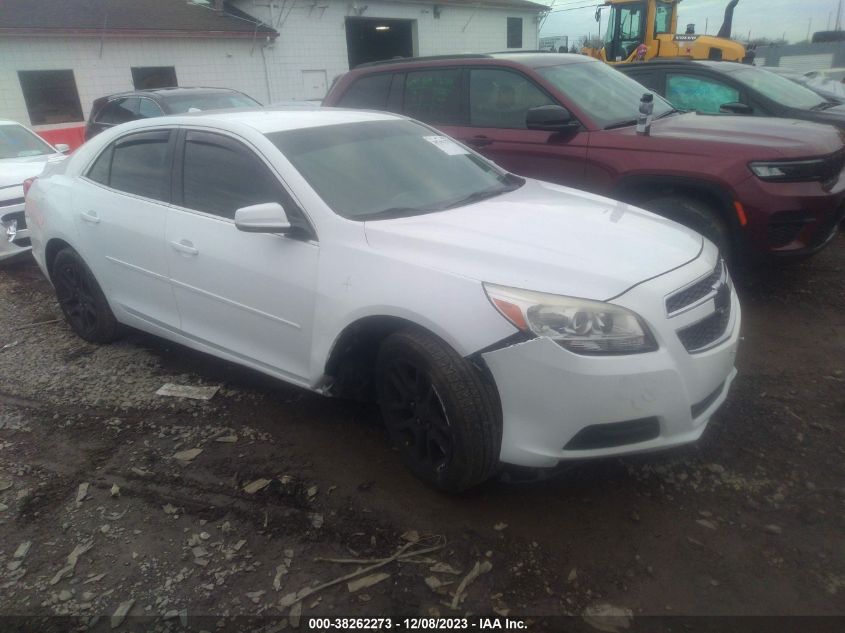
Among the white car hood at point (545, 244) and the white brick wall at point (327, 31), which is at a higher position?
the white brick wall at point (327, 31)

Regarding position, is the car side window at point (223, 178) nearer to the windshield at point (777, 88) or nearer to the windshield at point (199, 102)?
the windshield at point (777, 88)

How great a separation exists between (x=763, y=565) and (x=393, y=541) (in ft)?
4.73

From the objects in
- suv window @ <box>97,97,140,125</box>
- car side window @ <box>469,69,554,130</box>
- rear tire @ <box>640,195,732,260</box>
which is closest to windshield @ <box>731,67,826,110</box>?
car side window @ <box>469,69,554,130</box>

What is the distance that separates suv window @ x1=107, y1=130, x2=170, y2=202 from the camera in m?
3.96

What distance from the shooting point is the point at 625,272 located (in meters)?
2.69

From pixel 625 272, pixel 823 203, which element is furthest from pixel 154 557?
pixel 823 203

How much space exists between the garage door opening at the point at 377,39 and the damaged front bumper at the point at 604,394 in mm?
21992

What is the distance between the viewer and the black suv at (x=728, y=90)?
6793 millimetres

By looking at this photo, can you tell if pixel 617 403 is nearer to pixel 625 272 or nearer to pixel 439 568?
pixel 625 272

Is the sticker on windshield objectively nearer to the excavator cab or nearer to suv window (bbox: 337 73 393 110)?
suv window (bbox: 337 73 393 110)

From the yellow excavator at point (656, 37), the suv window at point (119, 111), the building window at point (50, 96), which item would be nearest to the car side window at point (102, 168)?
the suv window at point (119, 111)

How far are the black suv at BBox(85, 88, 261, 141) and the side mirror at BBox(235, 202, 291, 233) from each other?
6.70m

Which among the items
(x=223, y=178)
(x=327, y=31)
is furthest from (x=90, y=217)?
(x=327, y=31)

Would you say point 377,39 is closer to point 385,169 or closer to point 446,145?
point 446,145
